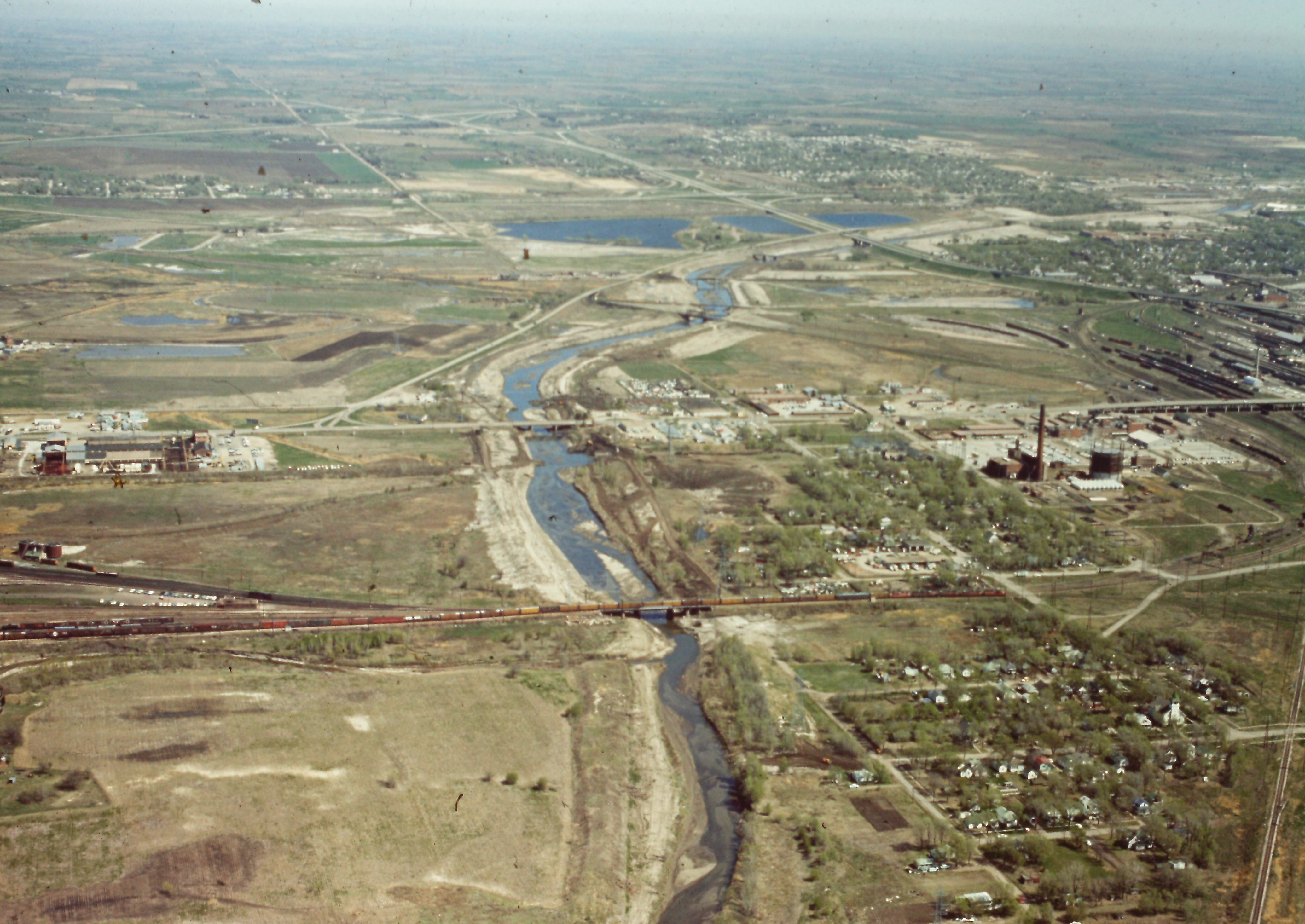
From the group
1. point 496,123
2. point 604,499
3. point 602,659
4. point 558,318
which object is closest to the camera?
point 602,659

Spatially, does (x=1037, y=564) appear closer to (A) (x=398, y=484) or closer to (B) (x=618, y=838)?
(B) (x=618, y=838)

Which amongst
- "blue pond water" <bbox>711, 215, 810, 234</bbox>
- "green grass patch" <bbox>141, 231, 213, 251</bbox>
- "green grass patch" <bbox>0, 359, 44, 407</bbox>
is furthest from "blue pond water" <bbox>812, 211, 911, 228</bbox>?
"green grass patch" <bbox>0, 359, 44, 407</bbox>

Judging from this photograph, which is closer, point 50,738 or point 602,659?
point 50,738

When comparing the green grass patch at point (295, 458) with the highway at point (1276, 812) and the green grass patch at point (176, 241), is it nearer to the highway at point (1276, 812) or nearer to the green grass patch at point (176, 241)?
the highway at point (1276, 812)

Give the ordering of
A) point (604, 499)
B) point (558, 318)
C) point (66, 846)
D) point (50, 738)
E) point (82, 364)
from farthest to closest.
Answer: point (558, 318), point (82, 364), point (604, 499), point (50, 738), point (66, 846)

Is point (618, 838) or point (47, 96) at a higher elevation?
point (47, 96)

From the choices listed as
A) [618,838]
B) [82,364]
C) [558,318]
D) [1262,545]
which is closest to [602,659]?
[618,838]

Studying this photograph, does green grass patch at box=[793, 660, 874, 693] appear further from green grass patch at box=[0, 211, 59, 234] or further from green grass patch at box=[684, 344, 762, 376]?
green grass patch at box=[0, 211, 59, 234]
